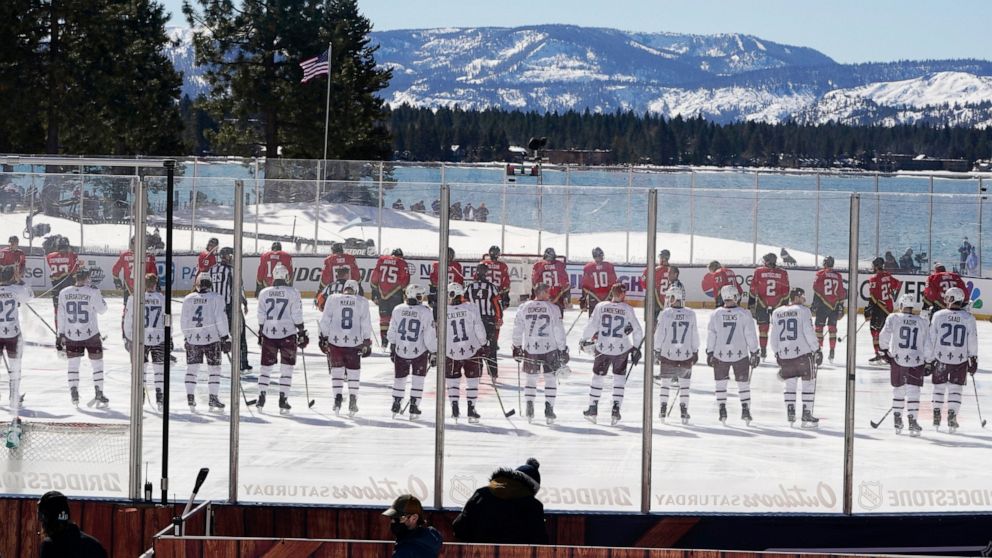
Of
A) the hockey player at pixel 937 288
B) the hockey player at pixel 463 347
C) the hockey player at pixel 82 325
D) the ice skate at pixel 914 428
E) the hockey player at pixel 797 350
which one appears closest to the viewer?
the ice skate at pixel 914 428

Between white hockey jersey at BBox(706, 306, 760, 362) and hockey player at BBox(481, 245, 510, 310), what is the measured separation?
1258 mm

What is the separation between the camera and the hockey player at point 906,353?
27.2 ft

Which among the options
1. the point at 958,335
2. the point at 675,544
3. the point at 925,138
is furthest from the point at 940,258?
the point at 925,138

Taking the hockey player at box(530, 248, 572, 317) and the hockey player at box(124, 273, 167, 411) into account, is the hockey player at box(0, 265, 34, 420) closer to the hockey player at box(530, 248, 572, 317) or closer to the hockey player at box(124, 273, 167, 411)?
the hockey player at box(124, 273, 167, 411)

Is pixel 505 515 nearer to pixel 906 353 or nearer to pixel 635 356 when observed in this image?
pixel 635 356

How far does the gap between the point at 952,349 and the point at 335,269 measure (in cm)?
396

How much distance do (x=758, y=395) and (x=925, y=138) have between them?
17848 centimetres

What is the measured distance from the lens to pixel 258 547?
704 centimetres

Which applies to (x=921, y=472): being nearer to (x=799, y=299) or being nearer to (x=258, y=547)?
(x=799, y=299)

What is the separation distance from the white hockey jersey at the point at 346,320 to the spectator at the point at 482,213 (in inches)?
39.0

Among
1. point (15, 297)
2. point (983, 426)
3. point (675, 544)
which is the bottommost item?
point (675, 544)

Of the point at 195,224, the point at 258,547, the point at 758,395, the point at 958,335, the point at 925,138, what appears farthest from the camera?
the point at 925,138

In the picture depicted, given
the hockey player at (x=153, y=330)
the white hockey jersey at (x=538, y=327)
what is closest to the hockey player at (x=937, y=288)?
the white hockey jersey at (x=538, y=327)

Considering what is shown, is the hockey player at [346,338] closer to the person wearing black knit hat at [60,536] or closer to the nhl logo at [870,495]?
the person wearing black knit hat at [60,536]
